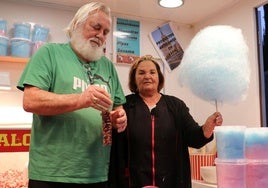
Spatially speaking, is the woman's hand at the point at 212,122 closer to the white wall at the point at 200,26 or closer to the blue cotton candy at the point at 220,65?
the blue cotton candy at the point at 220,65

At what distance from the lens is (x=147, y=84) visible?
1.76m

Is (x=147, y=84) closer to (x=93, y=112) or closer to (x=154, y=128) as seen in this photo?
(x=154, y=128)

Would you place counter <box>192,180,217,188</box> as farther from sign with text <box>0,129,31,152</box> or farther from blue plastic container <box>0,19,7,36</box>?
blue plastic container <box>0,19,7,36</box>

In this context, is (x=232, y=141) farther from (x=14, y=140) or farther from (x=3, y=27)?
(x=3, y=27)

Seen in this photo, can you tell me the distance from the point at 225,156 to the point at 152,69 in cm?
101

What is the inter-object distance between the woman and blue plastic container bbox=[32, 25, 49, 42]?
0.93 m

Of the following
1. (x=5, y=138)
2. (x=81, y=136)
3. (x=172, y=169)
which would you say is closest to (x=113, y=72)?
(x=81, y=136)

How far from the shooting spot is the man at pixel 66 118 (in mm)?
1020

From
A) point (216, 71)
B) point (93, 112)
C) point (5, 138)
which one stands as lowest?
point (5, 138)

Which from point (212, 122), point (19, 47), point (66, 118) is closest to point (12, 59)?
point (19, 47)

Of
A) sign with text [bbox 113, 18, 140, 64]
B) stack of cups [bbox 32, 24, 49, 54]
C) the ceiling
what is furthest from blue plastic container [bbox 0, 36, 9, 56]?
sign with text [bbox 113, 18, 140, 64]

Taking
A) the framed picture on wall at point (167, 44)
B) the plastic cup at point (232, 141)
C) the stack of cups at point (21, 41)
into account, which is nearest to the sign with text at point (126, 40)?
the framed picture on wall at point (167, 44)

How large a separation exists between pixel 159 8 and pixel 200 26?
0.53m

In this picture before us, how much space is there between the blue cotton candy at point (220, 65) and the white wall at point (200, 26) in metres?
1.07
